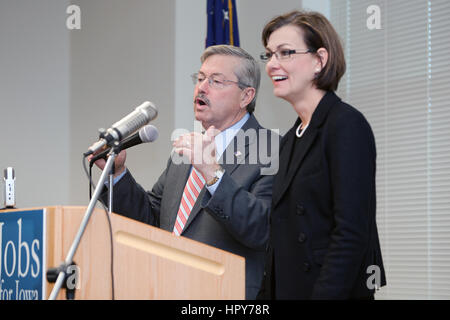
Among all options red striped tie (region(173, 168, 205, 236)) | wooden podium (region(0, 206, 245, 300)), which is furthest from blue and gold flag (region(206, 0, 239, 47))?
wooden podium (region(0, 206, 245, 300))

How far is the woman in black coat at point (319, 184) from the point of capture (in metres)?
1.69

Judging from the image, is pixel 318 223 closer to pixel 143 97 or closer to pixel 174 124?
pixel 174 124

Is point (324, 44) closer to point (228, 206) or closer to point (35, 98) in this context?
point (228, 206)

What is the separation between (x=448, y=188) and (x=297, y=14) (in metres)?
1.91

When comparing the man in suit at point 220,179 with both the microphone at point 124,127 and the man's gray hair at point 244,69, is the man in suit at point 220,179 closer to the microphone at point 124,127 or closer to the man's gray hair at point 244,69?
the man's gray hair at point 244,69

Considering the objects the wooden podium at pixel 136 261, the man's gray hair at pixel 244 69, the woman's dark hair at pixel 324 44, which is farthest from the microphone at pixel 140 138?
the man's gray hair at pixel 244 69

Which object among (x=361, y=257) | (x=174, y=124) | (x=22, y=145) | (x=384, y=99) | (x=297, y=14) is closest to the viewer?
(x=361, y=257)

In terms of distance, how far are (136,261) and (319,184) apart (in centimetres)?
57

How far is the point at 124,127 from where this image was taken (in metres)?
1.75

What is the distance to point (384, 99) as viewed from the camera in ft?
12.8

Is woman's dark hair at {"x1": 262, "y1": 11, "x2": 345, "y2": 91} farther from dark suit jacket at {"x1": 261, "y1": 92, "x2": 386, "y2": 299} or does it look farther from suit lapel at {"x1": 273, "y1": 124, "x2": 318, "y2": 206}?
suit lapel at {"x1": 273, "y1": 124, "x2": 318, "y2": 206}

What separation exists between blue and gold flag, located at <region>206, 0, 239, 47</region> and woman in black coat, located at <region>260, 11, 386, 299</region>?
237 cm

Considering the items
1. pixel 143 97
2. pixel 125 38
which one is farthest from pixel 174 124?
pixel 125 38

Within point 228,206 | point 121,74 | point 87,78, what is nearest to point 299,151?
point 228,206
